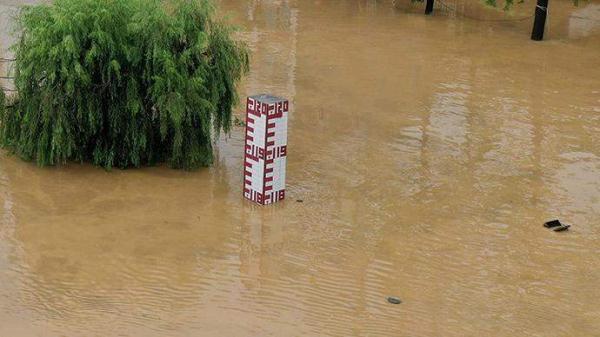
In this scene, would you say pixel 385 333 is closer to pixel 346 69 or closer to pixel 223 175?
pixel 223 175

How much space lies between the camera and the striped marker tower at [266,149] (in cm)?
1427

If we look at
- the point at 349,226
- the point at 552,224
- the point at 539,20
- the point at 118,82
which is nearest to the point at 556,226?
the point at 552,224

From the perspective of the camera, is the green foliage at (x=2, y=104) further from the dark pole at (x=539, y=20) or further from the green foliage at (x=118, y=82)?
the dark pole at (x=539, y=20)

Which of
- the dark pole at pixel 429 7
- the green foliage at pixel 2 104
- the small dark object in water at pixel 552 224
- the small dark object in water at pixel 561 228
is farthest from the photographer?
the dark pole at pixel 429 7

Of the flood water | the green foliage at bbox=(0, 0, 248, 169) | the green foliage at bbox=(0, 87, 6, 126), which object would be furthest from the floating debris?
the green foliage at bbox=(0, 87, 6, 126)

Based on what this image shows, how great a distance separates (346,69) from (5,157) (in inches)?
310

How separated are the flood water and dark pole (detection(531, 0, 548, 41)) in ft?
11.5

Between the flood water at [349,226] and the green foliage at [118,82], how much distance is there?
347 mm

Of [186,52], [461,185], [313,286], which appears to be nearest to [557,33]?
[461,185]

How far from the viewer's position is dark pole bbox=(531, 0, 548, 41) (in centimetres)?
2469

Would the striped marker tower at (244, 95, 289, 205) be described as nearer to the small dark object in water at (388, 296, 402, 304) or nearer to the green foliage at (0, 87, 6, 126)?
the small dark object in water at (388, 296, 402, 304)

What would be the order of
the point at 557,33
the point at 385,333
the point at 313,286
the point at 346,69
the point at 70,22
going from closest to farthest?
the point at 385,333
the point at 313,286
the point at 70,22
the point at 346,69
the point at 557,33

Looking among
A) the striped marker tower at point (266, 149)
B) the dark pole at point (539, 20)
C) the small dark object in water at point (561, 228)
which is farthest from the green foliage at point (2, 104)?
the dark pole at point (539, 20)

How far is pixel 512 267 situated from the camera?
1291 centimetres
